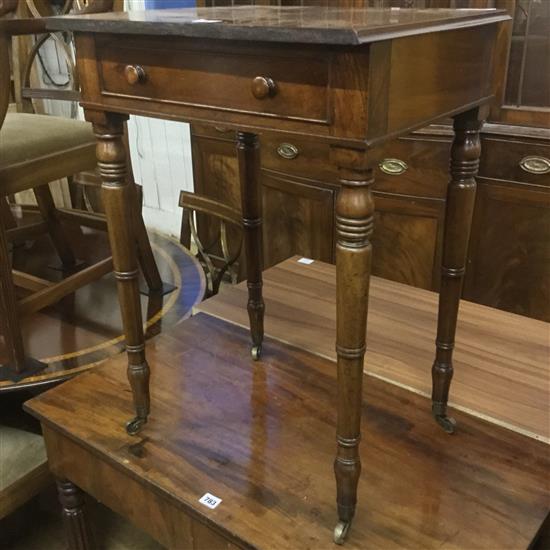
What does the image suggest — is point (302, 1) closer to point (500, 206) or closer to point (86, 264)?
point (500, 206)

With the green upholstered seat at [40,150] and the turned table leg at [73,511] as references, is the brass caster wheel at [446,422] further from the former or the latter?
the green upholstered seat at [40,150]

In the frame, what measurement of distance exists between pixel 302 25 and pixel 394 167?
1.01 m

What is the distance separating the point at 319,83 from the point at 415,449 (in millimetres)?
565

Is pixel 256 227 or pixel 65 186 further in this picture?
pixel 65 186

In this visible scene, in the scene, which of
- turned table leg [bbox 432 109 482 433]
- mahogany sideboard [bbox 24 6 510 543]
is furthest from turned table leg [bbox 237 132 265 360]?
turned table leg [bbox 432 109 482 433]

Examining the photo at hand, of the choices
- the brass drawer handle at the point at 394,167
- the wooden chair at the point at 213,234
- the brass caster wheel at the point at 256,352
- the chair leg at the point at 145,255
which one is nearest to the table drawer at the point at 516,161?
the brass drawer handle at the point at 394,167

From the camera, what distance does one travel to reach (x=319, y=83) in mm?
664

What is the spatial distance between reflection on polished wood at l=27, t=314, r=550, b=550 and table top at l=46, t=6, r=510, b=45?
58 cm

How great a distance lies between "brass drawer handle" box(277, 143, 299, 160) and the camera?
71.7 inches

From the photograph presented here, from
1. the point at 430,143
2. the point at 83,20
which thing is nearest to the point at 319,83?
the point at 83,20

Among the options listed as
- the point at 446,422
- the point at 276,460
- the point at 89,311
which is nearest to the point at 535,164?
the point at 446,422

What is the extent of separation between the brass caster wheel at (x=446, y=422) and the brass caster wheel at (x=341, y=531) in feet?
0.88

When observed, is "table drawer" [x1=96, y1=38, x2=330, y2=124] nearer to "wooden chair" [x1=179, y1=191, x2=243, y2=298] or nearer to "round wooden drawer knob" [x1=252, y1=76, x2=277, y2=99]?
"round wooden drawer knob" [x1=252, y1=76, x2=277, y2=99]

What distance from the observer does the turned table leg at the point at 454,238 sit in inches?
35.6
